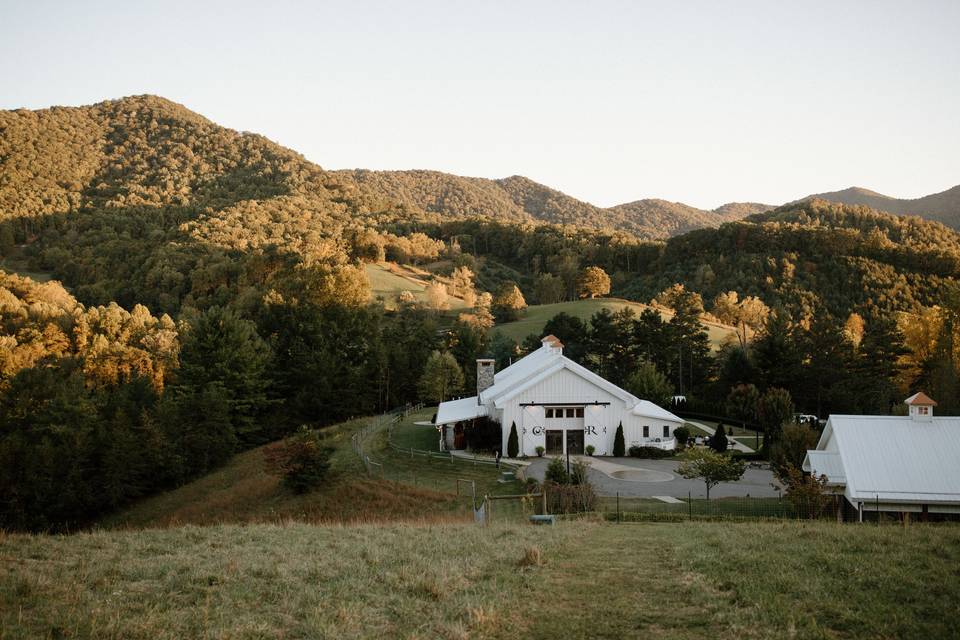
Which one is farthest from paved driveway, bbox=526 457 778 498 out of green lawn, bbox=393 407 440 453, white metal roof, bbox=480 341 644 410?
green lawn, bbox=393 407 440 453

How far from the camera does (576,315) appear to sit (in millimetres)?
98875

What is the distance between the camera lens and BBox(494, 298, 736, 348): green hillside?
90.9 meters

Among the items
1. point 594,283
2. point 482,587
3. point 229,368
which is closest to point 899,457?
point 482,587

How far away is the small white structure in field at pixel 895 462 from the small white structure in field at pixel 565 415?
49.0 ft

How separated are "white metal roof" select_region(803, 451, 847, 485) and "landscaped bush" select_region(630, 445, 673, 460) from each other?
46.1 feet

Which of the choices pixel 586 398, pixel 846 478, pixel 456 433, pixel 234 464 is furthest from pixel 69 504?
pixel 846 478

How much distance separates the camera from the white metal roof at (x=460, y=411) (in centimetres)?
3903

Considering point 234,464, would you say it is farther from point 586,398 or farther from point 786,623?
point 786,623

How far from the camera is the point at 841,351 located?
5600 cm

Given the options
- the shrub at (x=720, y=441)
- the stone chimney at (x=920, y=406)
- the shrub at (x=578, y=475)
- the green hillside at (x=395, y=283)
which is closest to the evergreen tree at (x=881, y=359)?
the shrub at (x=720, y=441)

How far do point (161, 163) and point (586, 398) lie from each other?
163 meters

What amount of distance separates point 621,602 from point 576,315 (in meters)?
91.4

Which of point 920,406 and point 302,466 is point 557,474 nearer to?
point 302,466

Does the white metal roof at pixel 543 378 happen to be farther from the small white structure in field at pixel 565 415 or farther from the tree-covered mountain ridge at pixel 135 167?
the tree-covered mountain ridge at pixel 135 167
